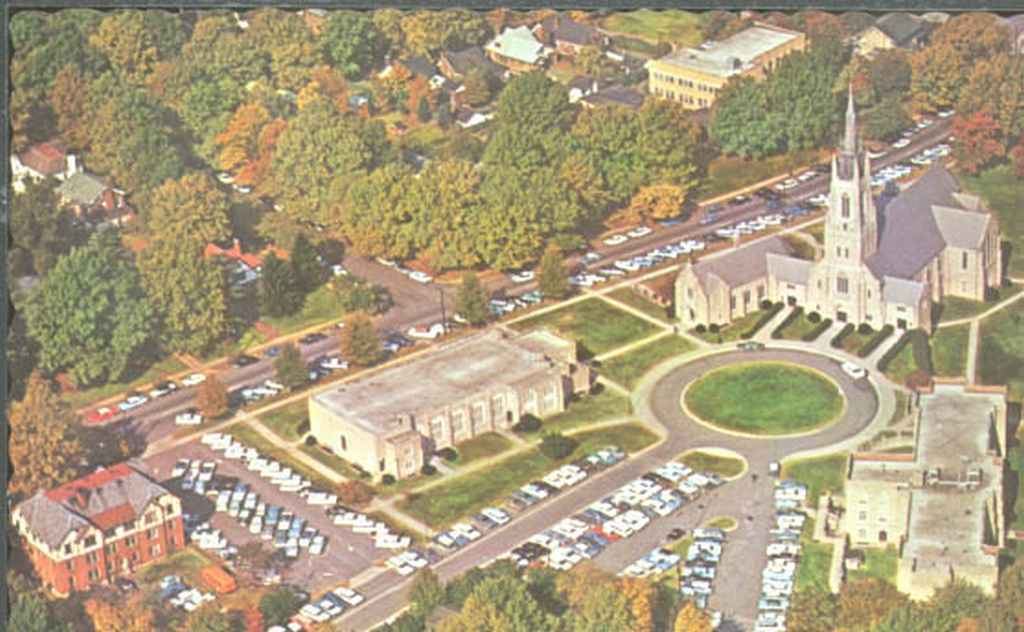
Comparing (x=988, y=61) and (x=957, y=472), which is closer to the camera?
(x=957, y=472)

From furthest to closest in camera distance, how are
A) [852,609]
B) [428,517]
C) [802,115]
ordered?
[802,115], [428,517], [852,609]

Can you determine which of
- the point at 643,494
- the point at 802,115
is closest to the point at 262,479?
the point at 643,494

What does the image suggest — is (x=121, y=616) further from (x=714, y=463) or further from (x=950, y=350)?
(x=950, y=350)

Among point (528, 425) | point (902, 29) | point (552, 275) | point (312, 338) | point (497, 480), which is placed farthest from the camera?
point (902, 29)

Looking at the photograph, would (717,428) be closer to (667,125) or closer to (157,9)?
(667,125)

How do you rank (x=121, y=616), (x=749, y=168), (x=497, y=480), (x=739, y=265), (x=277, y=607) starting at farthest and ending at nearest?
(x=749, y=168), (x=739, y=265), (x=497, y=480), (x=121, y=616), (x=277, y=607)

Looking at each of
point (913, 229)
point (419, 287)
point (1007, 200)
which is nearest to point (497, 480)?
point (419, 287)

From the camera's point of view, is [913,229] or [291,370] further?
[913,229]

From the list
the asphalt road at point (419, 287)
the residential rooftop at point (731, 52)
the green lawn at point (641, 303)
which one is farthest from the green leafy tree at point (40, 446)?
the residential rooftop at point (731, 52)
